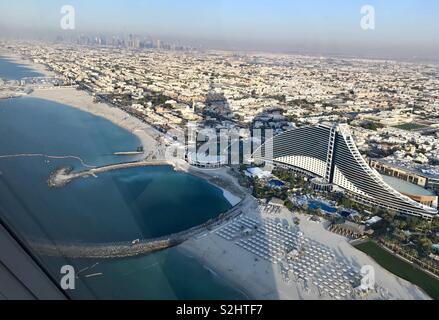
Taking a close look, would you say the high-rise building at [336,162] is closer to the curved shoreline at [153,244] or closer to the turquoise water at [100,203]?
the turquoise water at [100,203]

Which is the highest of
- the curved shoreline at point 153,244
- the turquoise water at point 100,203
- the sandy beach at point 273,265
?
the turquoise water at point 100,203

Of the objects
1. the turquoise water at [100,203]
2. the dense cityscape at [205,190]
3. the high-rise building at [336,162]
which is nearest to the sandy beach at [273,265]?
the dense cityscape at [205,190]


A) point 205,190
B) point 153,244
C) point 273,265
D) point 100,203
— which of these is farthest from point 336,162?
point 100,203

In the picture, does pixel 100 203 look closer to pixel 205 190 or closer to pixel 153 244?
pixel 153 244
